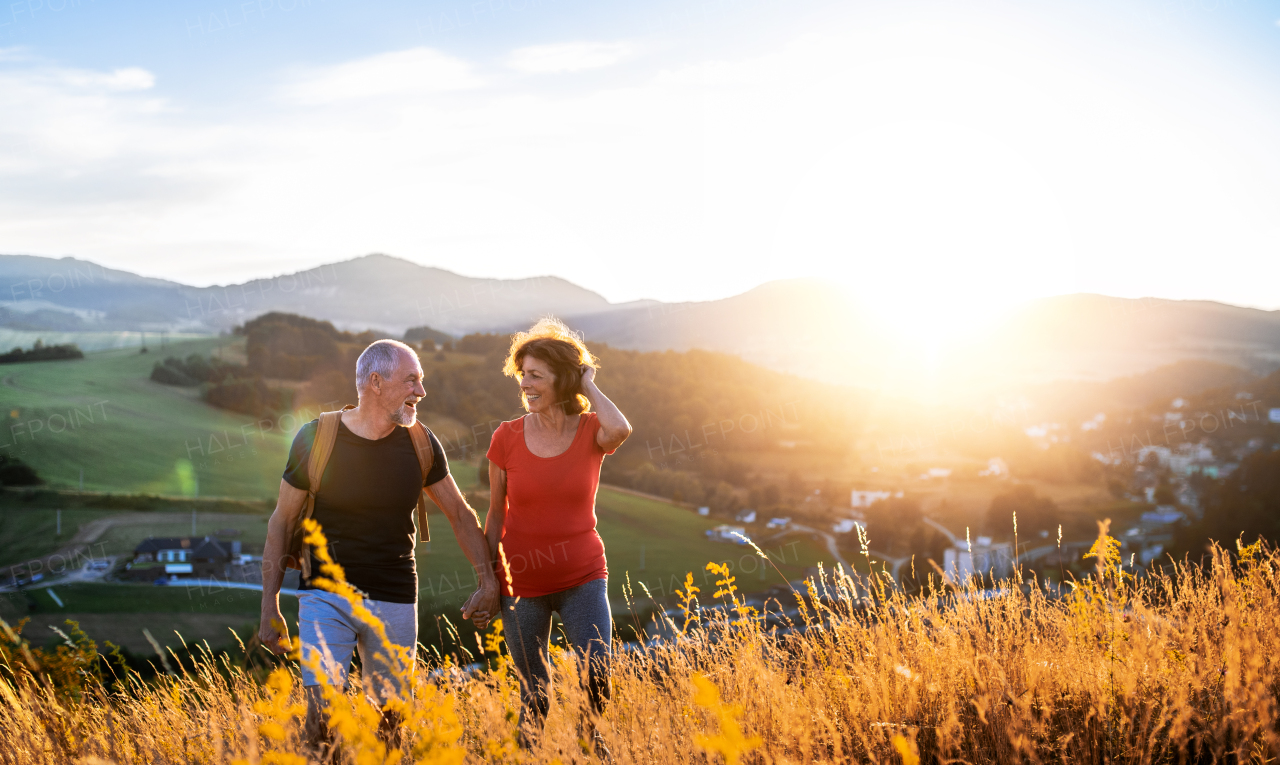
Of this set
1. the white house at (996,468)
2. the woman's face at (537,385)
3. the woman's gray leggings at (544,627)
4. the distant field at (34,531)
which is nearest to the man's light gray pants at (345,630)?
the woman's gray leggings at (544,627)

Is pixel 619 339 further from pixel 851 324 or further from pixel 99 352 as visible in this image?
pixel 99 352

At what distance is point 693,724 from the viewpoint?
2.52 m

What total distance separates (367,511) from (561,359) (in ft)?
3.60

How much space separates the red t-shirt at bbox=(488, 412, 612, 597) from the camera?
10.6 ft

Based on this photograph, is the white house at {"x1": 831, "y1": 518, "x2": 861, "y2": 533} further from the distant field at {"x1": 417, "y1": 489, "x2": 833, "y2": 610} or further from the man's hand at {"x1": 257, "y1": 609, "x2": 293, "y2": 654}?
the man's hand at {"x1": 257, "y1": 609, "x2": 293, "y2": 654}

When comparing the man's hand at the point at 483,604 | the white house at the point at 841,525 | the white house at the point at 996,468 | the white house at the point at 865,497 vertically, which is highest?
the man's hand at the point at 483,604

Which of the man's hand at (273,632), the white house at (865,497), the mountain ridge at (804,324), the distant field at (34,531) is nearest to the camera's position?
the man's hand at (273,632)

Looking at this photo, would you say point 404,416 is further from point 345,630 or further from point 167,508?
point 167,508

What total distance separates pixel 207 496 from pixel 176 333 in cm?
4835

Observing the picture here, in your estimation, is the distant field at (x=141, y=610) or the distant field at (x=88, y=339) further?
the distant field at (x=88, y=339)

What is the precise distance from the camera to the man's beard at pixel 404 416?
310cm

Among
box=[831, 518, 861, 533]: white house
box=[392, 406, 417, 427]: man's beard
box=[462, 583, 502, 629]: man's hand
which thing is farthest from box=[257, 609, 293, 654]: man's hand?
box=[831, 518, 861, 533]: white house

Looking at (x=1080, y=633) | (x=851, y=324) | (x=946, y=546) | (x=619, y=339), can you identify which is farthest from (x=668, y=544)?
(x=619, y=339)

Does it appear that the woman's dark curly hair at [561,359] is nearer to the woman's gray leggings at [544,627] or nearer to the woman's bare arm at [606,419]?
the woman's bare arm at [606,419]
